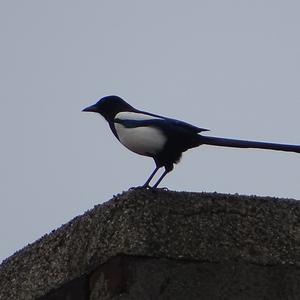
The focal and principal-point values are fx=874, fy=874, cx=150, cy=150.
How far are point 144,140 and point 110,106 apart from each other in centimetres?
78

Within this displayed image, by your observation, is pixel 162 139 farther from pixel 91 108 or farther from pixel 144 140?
pixel 91 108

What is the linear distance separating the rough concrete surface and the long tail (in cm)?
60

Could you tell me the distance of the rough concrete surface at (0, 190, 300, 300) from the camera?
303 centimetres

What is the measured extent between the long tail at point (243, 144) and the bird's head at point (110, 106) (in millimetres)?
655

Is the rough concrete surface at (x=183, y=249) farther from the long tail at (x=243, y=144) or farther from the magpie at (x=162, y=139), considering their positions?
the magpie at (x=162, y=139)

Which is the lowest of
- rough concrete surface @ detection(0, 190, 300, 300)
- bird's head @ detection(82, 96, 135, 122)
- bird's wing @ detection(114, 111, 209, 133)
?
rough concrete surface @ detection(0, 190, 300, 300)

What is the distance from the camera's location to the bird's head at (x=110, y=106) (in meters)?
4.93

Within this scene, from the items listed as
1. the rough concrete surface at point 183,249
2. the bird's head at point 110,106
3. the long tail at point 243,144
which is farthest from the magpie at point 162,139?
the rough concrete surface at point 183,249

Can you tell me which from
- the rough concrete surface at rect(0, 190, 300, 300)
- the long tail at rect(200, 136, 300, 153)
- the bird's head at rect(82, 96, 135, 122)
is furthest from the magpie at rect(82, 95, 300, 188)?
the rough concrete surface at rect(0, 190, 300, 300)

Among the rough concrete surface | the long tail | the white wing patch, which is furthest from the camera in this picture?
the white wing patch

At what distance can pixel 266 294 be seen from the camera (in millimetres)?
3117

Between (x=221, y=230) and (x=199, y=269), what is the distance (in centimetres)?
18

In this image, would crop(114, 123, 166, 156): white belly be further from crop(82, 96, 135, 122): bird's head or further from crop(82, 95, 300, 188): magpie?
crop(82, 96, 135, 122): bird's head

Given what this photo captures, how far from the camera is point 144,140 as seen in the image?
14.0 ft
